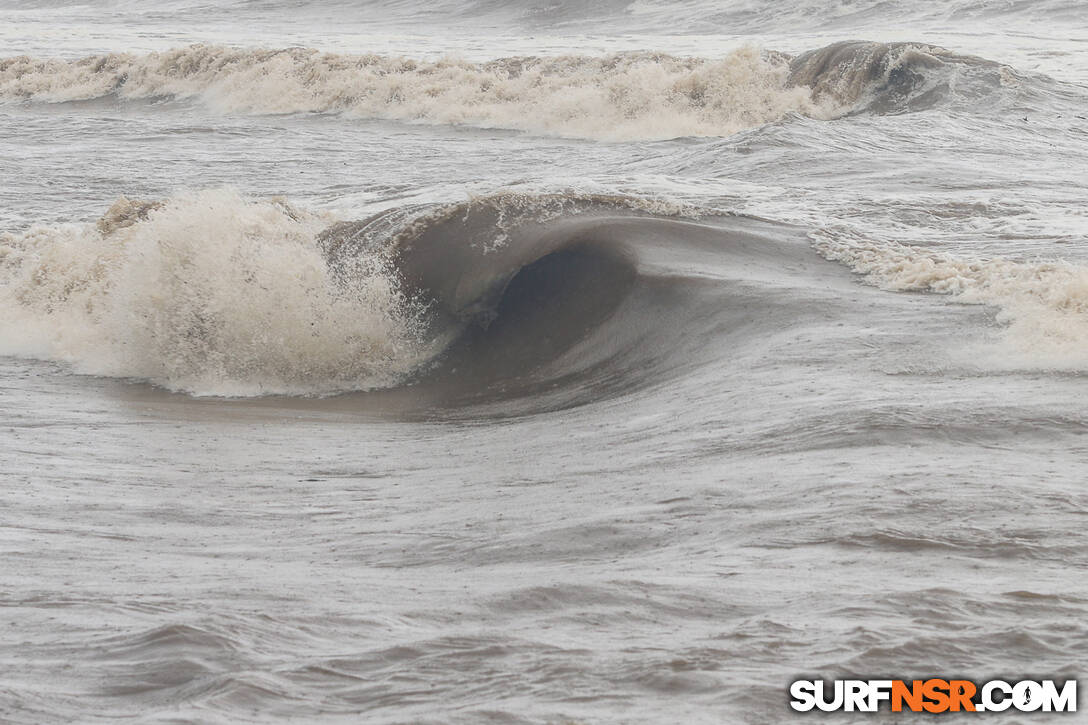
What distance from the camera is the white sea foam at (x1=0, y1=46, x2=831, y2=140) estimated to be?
21531 mm

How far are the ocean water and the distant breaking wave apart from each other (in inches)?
143

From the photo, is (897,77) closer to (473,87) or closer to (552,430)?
(473,87)

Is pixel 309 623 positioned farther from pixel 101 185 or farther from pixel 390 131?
pixel 390 131

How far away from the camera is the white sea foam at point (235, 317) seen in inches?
326

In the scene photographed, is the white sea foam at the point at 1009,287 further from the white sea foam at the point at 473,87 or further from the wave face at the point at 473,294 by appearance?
the white sea foam at the point at 473,87

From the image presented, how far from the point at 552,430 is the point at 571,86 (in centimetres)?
1843

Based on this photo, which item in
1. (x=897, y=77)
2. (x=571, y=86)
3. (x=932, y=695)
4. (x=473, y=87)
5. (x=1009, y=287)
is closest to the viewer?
(x=932, y=695)

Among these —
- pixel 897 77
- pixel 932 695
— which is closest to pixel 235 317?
pixel 932 695

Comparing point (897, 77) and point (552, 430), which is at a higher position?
point (897, 77)

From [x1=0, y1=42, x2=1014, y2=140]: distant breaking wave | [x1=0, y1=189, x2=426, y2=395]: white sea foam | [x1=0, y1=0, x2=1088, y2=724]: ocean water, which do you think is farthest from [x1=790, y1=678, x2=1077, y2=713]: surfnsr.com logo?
[x1=0, y1=42, x2=1014, y2=140]: distant breaking wave

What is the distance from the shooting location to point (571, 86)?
24.0m

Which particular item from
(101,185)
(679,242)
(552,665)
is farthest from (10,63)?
Answer: (552,665)

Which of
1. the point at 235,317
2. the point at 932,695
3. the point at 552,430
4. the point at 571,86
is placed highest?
the point at 571,86

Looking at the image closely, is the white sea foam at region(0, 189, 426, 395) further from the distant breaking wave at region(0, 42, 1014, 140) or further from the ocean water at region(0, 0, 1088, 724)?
the distant breaking wave at region(0, 42, 1014, 140)
